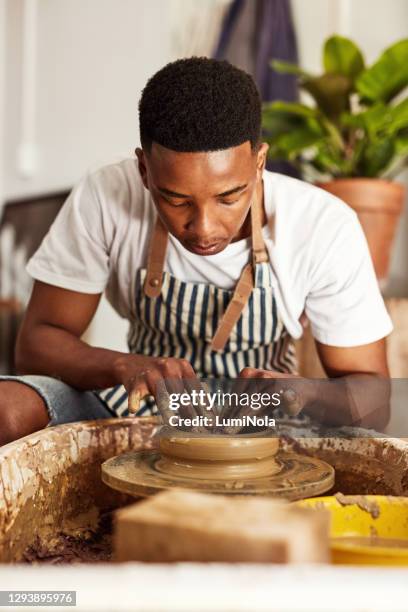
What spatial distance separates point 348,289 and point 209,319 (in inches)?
9.7

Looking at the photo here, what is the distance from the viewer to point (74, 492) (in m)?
1.06

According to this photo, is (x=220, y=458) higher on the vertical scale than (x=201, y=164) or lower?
lower

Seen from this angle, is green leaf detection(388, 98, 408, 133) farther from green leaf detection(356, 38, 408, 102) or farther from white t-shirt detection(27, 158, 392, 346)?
white t-shirt detection(27, 158, 392, 346)

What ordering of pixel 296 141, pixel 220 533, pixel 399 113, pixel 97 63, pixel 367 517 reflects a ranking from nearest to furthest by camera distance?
pixel 220 533
pixel 367 517
pixel 399 113
pixel 296 141
pixel 97 63

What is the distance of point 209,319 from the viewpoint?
1.31m

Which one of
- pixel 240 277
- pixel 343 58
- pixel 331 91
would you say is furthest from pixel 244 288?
pixel 343 58

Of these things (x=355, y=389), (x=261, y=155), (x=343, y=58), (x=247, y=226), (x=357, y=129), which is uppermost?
(x=343, y=58)

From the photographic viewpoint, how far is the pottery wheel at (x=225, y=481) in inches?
33.5

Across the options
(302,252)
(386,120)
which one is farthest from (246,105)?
(386,120)

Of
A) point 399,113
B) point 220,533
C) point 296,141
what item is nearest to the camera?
point 220,533

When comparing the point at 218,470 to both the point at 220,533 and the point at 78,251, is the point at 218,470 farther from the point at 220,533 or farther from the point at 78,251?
the point at 78,251

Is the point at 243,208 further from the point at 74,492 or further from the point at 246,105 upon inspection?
the point at 74,492

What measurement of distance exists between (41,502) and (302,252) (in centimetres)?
60

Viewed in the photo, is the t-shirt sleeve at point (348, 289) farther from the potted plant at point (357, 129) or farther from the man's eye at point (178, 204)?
the potted plant at point (357, 129)
